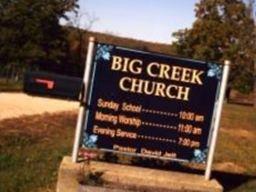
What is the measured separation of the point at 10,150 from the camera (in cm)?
1275

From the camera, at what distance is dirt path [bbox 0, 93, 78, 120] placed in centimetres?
2014

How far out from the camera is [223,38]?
63062 millimetres

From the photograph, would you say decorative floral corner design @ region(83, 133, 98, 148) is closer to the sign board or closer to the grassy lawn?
the sign board

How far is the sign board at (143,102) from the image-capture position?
8633 millimetres

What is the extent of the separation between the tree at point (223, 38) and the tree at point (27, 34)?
49.0 ft

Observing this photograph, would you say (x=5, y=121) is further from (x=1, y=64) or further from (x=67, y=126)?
(x=1, y=64)

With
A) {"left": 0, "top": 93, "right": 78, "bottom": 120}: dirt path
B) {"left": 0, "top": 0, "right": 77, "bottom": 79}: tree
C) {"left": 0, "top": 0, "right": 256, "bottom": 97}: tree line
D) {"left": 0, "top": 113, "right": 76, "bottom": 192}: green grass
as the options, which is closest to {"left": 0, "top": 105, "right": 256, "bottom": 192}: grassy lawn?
{"left": 0, "top": 113, "right": 76, "bottom": 192}: green grass

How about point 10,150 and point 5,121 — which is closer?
point 10,150

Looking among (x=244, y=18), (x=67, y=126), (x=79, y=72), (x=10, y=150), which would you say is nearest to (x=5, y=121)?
(x=67, y=126)

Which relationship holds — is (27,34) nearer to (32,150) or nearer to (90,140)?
(32,150)

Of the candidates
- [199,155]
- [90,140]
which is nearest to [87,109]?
[90,140]

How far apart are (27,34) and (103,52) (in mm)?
42296

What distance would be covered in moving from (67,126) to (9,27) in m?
32.9

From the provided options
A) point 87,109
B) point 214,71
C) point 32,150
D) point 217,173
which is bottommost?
point 32,150
